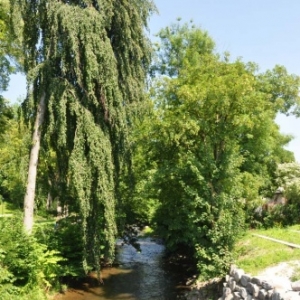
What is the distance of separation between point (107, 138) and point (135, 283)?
6.09 metres

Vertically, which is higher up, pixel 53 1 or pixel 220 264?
pixel 53 1

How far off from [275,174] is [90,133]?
11.6 m

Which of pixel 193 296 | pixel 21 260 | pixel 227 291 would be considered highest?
pixel 21 260

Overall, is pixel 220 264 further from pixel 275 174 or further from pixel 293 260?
pixel 275 174

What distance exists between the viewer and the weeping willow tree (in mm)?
11375

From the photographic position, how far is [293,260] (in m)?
9.62

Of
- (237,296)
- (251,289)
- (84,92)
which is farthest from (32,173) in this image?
(251,289)

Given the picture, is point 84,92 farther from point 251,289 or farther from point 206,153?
point 251,289

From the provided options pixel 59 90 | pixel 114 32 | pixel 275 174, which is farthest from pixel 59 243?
pixel 275 174

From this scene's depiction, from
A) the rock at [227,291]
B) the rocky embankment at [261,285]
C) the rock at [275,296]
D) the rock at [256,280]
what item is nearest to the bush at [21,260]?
the rocky embankment at [261,285]

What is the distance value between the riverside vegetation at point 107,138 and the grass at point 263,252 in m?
0.45

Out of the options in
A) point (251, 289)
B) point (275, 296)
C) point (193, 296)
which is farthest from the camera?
point (193, 296)

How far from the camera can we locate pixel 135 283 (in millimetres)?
14250

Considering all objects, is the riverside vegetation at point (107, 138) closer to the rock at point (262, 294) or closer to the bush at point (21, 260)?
the bush at point (21, 260)
